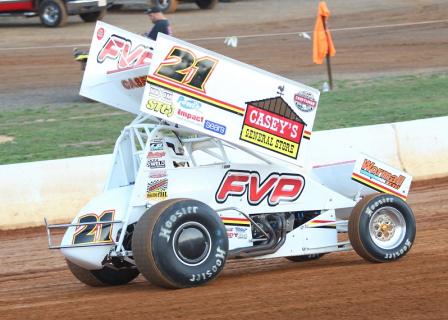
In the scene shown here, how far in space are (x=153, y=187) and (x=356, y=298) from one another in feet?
6.23

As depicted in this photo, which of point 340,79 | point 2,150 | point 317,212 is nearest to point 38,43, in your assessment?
point 340,79

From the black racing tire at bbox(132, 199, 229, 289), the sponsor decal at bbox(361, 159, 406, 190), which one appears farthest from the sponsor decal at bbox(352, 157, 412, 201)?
the black racing tire at bbox(132, 199, 229, 289)

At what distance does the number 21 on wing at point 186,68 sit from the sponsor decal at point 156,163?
71 centimetres

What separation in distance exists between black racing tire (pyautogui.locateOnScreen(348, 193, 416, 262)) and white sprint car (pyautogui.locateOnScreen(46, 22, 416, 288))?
11mm

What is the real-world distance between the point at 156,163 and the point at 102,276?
1.18 m

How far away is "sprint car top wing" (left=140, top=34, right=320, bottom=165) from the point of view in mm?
8172

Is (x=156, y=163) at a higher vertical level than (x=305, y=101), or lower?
lower

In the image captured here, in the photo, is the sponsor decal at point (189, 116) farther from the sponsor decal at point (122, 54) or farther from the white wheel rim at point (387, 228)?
the white wheel rim at point (387, 228)

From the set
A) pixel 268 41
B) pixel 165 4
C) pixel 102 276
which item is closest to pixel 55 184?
pixel 102 276

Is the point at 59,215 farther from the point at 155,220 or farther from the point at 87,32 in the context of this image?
the point at 87,32

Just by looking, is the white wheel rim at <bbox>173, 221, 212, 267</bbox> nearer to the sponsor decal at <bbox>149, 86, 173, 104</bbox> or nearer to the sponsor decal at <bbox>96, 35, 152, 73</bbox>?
the sponsor decal at <bbox>149, 86, 173, 104</bbox>

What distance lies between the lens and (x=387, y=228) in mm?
9211

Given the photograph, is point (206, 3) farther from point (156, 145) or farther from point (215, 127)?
point (215, 127)

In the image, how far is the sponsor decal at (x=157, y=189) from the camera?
848 centimetres
